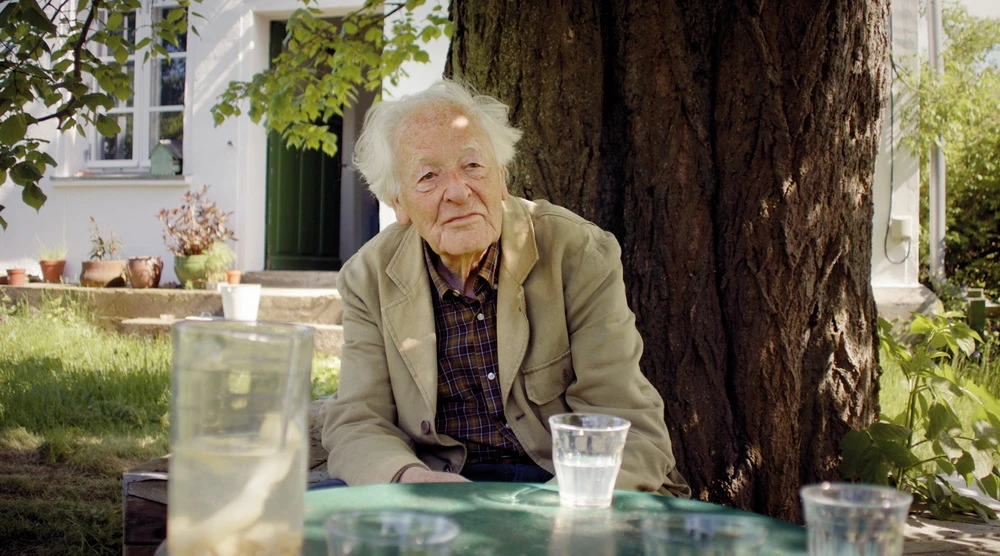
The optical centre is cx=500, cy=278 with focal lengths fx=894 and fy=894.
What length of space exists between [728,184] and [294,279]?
19.6 feet

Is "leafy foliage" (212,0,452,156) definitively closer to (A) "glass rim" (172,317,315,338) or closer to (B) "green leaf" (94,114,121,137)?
(B) "green leaf" (94,114,121,137)

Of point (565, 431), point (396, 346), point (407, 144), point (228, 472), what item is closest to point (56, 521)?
point (396, 346)

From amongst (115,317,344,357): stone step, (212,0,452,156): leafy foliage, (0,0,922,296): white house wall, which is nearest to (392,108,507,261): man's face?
(212,0,452,156): leafy foliage

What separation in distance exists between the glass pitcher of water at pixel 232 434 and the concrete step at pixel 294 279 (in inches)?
292

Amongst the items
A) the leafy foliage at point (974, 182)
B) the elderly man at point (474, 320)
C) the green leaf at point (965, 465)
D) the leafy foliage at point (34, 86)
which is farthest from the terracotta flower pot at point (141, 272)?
the leafy foliage at point (974, 182)

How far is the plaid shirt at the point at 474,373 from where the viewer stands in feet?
7.36

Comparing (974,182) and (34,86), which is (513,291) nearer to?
(34,86)

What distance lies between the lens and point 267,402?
0.82m

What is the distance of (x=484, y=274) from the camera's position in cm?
231

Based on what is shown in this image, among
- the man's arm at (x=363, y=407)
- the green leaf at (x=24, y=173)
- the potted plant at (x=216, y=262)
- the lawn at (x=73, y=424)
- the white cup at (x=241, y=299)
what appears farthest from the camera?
the potted plant at (x=216, y=262)

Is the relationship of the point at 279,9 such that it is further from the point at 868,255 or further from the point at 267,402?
the point at 267,402

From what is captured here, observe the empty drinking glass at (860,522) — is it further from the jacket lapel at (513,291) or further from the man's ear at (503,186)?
the man's ear at (503,186)

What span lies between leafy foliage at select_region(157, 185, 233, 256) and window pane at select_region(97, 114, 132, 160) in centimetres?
105

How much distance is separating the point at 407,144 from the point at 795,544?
1496 millimetres
